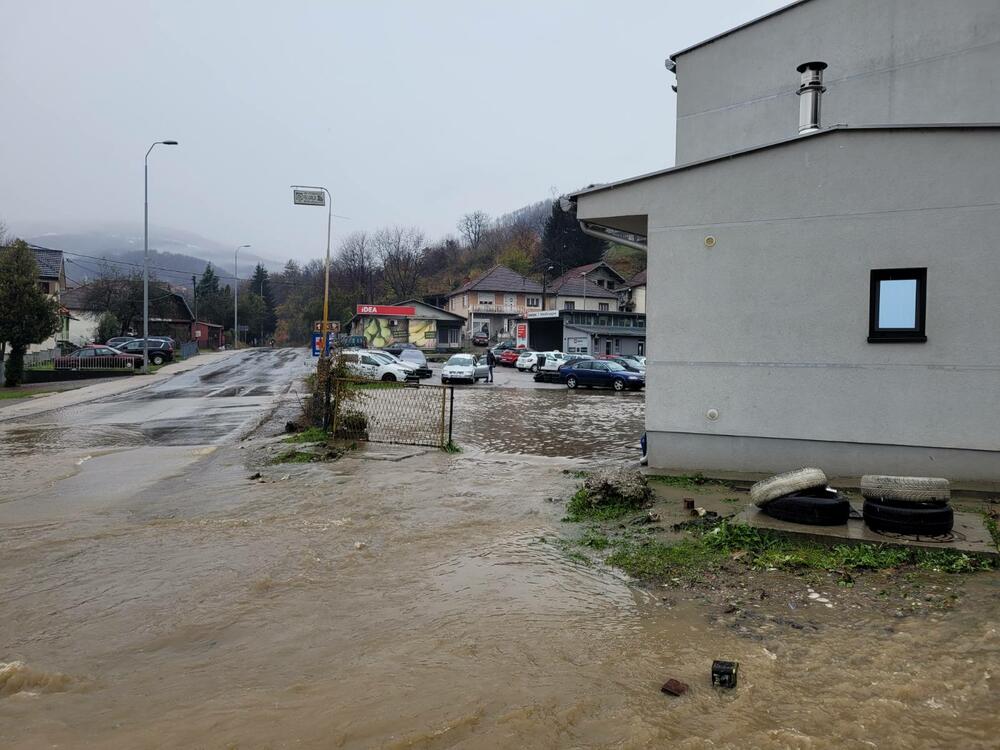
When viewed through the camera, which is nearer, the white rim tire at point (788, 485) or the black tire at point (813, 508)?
the black tire at point (813, 508)

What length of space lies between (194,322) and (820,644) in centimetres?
7851

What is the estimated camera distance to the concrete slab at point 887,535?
5656 mm

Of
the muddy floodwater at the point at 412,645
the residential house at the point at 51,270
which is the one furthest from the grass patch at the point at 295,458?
the residential house at the point at 51,270

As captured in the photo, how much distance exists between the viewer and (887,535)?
5969 millimetres

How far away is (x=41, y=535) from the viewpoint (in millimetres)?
7711

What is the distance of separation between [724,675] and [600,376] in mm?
28764

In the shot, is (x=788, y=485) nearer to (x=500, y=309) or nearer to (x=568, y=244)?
(x=500, y=309)

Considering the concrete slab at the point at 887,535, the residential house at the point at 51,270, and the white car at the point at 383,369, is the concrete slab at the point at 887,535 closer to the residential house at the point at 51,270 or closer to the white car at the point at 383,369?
the white car at the point at 383,369


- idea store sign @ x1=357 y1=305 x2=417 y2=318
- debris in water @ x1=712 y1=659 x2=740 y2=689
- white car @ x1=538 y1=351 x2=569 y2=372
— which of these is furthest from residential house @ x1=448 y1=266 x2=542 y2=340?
debris in water @ x1=712 y1=659 x2=740 y2=689

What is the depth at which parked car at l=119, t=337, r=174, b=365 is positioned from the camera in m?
47.0

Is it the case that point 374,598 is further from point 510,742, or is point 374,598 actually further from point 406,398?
point 406,398

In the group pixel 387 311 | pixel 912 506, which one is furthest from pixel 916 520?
pixel 387 311

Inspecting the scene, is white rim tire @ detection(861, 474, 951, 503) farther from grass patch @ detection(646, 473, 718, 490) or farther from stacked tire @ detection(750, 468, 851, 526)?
grass patch @ detection(646, 473, 718, 490)

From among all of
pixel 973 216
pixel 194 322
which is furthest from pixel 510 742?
pixel 194 322
